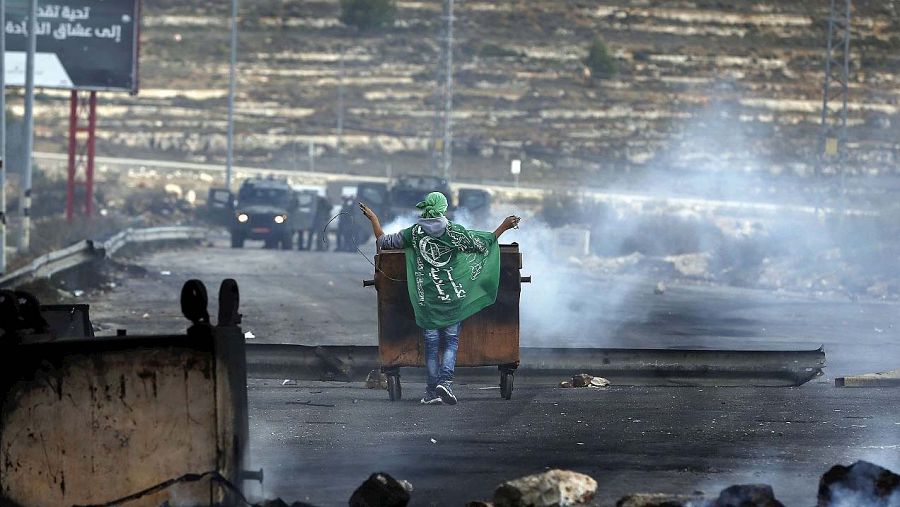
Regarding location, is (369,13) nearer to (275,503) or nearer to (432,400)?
(432,400)

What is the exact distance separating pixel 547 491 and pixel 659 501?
0.52 m

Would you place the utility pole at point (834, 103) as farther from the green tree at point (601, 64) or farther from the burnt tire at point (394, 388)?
the burnt tire at point (394, 388)

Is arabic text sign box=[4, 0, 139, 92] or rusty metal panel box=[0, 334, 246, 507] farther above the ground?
arabic text sign box=[4, 0, 139, 92]

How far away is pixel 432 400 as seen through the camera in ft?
42.1

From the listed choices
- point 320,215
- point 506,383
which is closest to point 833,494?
point 506,383

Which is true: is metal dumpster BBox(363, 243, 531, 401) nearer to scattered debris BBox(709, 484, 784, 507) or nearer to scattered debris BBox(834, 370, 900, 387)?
scattered debris BBox(834, 370, 900, 387)

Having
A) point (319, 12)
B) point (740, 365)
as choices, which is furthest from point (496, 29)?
point (740, 365)

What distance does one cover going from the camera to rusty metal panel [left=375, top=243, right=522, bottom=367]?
12836 mm

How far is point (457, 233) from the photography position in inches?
495

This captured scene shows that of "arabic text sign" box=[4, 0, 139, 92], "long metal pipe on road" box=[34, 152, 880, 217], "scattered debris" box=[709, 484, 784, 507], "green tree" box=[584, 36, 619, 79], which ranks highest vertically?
"green tree" box=[584, 36, 619, 79]

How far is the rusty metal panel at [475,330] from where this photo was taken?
12.8 metres

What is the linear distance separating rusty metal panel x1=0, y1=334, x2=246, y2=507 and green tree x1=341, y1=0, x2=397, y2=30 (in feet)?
352

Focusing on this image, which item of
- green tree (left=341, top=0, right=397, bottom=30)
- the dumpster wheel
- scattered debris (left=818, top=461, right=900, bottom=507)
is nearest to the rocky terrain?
green tree (left=341, top=0, right=397, bottom=30)

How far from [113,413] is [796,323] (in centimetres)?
1917
